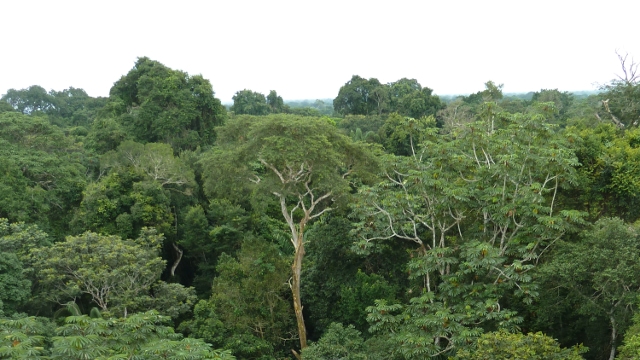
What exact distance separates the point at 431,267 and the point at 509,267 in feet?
4.92

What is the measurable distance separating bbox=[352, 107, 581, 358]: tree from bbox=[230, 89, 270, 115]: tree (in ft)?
104

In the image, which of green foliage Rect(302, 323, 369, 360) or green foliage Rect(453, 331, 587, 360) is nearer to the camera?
green foliage Rect(453, 331, 587, 360)

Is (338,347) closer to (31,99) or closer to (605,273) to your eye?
(605,273)

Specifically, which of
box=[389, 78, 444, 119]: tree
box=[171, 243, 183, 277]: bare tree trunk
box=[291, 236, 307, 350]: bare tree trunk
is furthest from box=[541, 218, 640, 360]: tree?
box=[389, 78, 444, 119]: tree

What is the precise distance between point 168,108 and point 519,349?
1994cm

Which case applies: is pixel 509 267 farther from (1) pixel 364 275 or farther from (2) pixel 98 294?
(2) pixel 98 294

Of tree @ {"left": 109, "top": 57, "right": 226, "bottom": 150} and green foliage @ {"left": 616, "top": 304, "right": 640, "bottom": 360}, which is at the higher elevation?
tree @ {"left": 109, "top": 57, "right": 226, "bottom": 150}

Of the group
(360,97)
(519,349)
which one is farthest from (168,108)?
(360,97)

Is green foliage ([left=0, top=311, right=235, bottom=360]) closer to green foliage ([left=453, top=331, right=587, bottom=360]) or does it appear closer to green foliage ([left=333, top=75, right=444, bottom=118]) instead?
green foliage ([left=453, top=331, right=587, bottom=360])

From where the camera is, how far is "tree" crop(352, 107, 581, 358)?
8.66 metres

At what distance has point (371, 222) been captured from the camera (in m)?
11.3

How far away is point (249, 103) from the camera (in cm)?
4172

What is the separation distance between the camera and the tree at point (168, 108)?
22.7 m

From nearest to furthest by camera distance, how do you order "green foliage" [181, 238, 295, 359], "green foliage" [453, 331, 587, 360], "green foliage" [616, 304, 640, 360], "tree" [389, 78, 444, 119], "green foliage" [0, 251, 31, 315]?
"green foliage" [616, 304, 640, 360]
"green foliage" [453, 331, 587, 360]
"green foliage" [0, 251, 31, 315]
"green foliage" [181, 238, 295, 359]
"tree" [389, 78, 444, 119]
